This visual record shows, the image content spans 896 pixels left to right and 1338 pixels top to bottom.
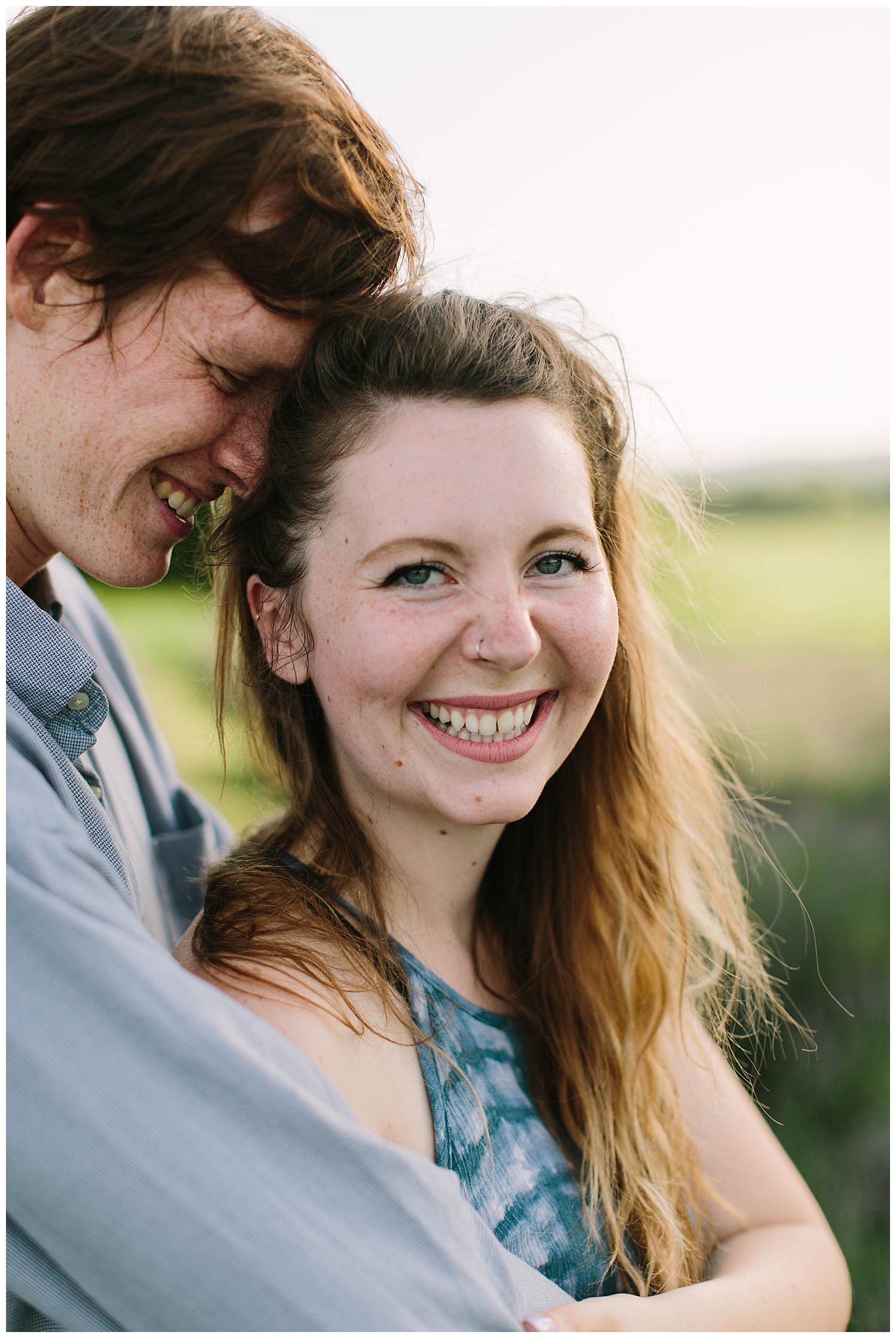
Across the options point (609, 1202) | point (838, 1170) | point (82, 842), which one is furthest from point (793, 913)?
point (82, 842)

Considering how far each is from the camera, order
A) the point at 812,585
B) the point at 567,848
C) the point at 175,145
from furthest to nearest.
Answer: the point at 812,585
the point at 567,848
the point at 175,145

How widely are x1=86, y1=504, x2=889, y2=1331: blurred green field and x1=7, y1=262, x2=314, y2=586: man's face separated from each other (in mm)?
528

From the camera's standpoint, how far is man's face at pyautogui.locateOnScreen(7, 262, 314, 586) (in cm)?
176

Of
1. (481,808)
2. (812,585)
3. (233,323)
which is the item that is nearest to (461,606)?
(481,808)

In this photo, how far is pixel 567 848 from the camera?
7.53ft

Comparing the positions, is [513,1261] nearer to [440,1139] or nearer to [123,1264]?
[440,1139]

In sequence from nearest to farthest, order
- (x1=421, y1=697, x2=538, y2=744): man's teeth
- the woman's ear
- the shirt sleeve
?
1. the shirt sleeve
2. (x1=421, y1=697, x2=538, y2=744): man's teeth
3. the woman's ear

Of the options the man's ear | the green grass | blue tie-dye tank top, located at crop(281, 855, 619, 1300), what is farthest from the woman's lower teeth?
the green grass

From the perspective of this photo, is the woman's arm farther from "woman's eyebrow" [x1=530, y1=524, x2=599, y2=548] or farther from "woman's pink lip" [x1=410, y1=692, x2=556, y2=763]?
"woman's eyebrow" [x1=530, y1=524, x2=599, y2=548]

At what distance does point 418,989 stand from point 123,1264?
0.72 metres

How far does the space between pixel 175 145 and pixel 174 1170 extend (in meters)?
1.50

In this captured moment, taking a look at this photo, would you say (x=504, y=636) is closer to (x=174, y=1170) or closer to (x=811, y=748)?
(x=174, y=1170)

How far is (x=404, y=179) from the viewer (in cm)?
201

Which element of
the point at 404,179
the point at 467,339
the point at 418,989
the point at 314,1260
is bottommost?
the point at 418,989
